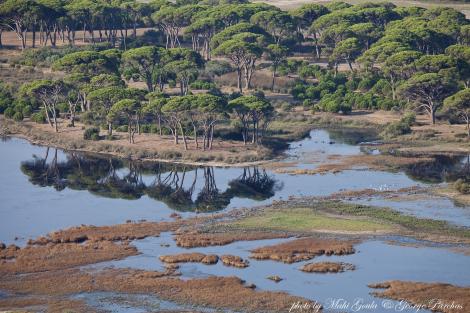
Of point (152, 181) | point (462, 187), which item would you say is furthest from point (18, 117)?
point (462, 187)

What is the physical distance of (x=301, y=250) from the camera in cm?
7169

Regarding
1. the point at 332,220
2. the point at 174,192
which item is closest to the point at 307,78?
the point at 174,192

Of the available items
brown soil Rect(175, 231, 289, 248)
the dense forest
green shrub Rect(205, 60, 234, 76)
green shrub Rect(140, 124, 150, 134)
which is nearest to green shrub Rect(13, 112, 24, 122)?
the dense forest

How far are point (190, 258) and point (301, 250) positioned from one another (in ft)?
23.8

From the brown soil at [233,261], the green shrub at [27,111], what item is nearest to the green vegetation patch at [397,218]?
the brown soil at [233,261]

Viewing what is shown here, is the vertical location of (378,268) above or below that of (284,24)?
below

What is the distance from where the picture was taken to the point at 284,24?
147 meters

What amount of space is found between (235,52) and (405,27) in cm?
2443

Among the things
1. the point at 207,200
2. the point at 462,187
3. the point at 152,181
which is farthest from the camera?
the point at 152,181

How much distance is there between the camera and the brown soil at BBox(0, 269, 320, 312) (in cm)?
6197

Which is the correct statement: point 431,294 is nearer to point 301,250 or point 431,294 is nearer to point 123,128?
point 301,250

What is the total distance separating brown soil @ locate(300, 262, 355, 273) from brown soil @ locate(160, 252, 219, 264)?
5.76 metres

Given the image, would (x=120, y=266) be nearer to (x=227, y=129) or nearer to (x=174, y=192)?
(x=174, y=192)

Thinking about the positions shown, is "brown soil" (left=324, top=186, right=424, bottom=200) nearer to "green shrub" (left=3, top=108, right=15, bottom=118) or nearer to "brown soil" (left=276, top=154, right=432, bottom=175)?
"brown soil" (left=276, top=154, right=432, bottom=175)
